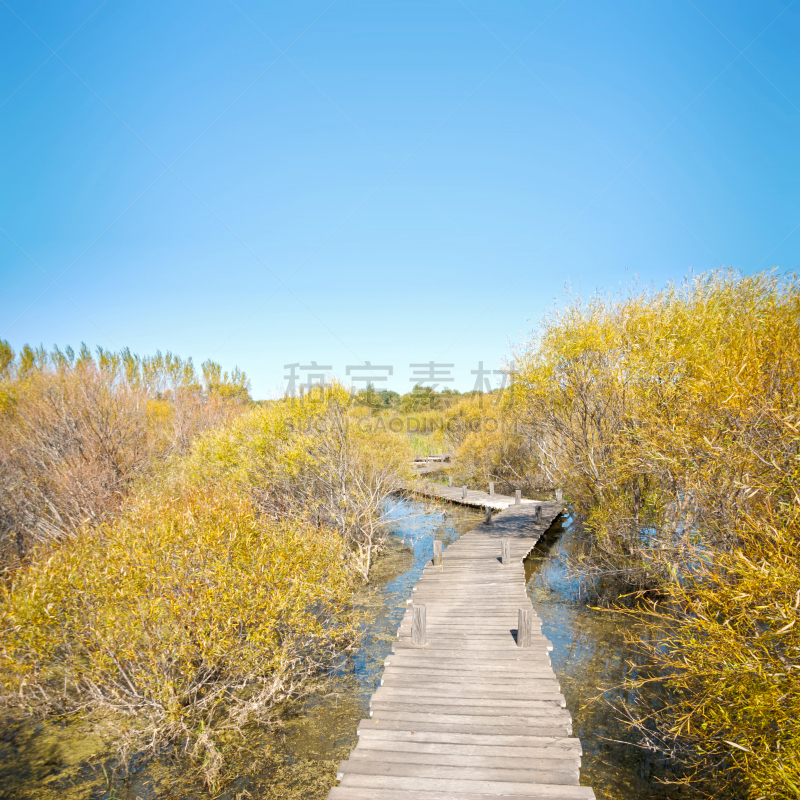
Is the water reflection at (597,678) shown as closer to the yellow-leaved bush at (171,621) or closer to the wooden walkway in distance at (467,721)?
the wooden walkway in distance at (467,721)

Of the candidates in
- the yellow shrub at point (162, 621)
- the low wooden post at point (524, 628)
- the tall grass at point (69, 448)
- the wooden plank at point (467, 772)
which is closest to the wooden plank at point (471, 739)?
the wooden plank at point (467, 772)

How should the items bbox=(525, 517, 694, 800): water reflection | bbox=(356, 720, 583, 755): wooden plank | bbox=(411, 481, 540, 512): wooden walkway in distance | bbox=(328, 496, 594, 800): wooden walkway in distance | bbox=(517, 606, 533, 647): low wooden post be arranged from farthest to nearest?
bbox=(411, 481, 540, 512): wooden walkway in distance → bbox=(517, 606, 533, 647): low wooden post → bbox=(525, 517, 694, 800): water reflection → bbox=(356, 720, 583, 755): wooden plank → bbox=(328, 496, 594, 800): wooden walkway in distance

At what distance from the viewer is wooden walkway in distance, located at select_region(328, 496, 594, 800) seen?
6828 mm

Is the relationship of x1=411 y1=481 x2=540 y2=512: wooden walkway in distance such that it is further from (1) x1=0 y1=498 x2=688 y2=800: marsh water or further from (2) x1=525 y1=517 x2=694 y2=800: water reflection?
(1) x1=0 y1=498 x2=688 y2=800: marsh water

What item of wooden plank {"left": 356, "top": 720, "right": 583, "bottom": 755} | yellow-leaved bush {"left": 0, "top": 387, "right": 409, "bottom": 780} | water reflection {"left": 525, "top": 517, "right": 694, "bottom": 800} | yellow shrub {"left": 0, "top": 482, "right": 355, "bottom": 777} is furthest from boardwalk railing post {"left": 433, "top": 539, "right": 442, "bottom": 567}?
wooden plank {"left": 356, "top": 720, "right": 583, "bottom": 755}

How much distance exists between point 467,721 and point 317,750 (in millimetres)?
3522

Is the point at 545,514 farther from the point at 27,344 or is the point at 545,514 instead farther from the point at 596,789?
the point at 27,344

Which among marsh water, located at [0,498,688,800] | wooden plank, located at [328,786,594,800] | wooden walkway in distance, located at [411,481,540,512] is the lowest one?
marsh water, located at [0,498,688,800]

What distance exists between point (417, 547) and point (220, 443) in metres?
11.4

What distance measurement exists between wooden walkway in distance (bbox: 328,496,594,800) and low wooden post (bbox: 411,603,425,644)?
93 millimetres

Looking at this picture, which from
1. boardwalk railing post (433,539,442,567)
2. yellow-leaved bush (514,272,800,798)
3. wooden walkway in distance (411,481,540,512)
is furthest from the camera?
wooden walkway in distance (411,481,540,512)

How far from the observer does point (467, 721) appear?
→ 821 cm

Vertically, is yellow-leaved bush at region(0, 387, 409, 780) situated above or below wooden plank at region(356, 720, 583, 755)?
above

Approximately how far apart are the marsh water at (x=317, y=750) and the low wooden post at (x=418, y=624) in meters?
1.97
